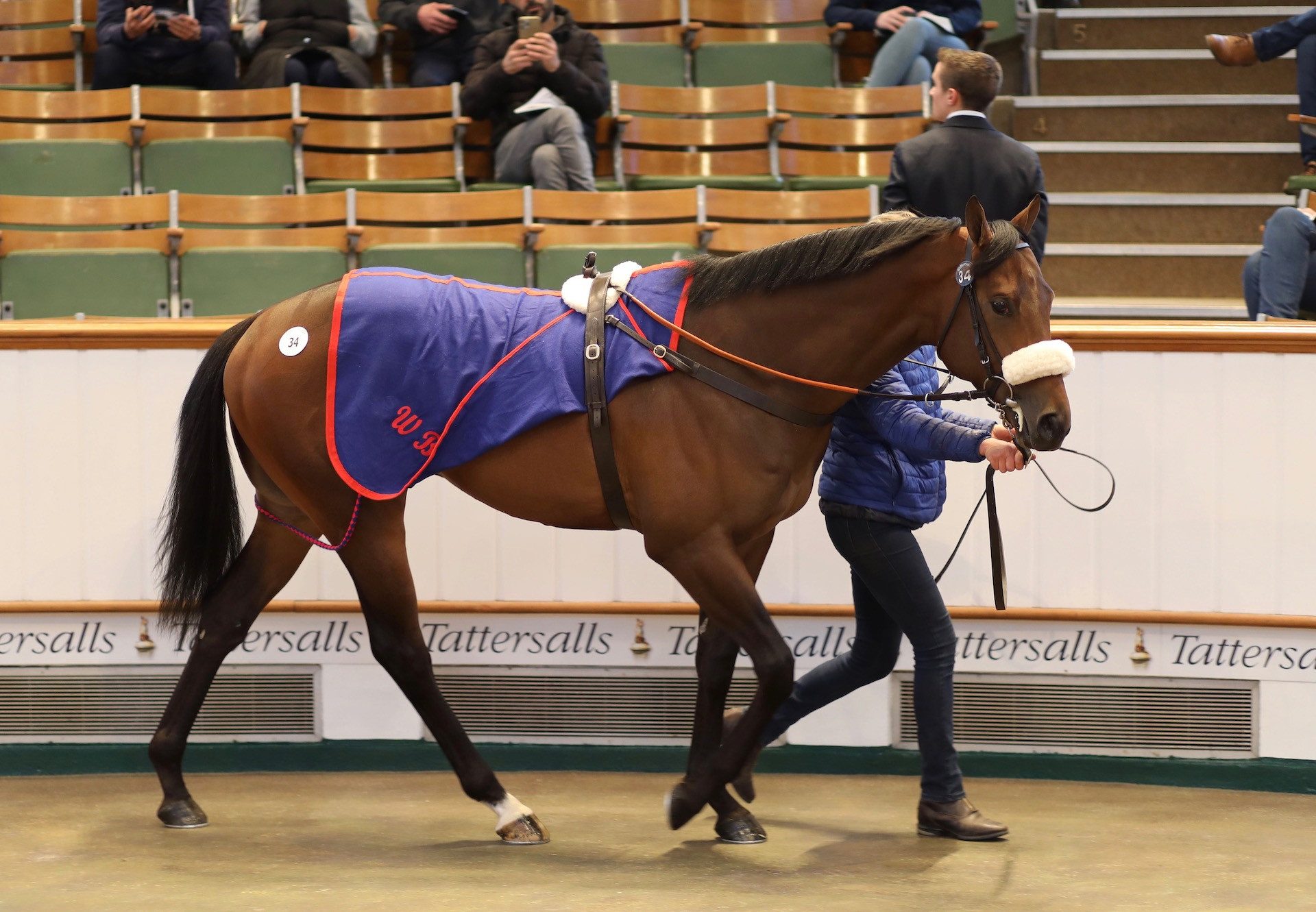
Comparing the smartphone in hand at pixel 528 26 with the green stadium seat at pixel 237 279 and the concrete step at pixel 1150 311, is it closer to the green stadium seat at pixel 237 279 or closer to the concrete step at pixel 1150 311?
the green stadium seat at pixel 237 279

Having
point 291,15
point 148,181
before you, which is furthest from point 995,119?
point 148,181

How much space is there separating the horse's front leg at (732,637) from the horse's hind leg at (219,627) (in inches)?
46.7

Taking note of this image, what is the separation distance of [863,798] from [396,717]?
4.81ft

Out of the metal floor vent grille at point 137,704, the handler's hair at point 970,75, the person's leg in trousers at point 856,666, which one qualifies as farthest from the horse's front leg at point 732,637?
the handler's hair at point 970,75

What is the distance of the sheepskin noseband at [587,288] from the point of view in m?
3.67

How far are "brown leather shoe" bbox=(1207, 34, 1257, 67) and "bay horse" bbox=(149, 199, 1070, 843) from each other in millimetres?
4282

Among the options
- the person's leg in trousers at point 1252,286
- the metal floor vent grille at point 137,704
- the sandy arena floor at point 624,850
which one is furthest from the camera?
the person's leg in trousers at point 1252,286

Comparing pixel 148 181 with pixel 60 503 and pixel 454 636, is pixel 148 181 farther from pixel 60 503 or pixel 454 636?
pixel 454 636

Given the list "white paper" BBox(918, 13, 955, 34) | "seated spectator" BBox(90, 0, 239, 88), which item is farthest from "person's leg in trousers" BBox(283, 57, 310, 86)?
"white paper" BBox(918, 13, 955, 34)

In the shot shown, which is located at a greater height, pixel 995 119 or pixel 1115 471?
pixel 995 119

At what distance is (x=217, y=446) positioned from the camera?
13.1ft

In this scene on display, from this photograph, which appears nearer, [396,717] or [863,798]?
[863,798]

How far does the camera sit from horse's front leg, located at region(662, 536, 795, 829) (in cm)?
349

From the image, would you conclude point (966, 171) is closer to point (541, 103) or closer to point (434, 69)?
point (541, 103)
